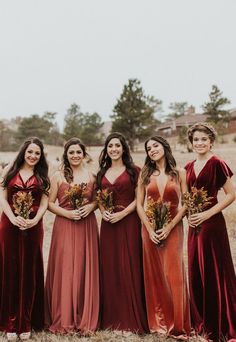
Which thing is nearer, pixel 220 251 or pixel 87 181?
pixel 220 251

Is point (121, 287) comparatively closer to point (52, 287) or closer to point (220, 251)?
point (52, 287)

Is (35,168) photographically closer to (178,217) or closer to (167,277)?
(178,217)

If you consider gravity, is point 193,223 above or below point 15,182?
below

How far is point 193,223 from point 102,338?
189 cm

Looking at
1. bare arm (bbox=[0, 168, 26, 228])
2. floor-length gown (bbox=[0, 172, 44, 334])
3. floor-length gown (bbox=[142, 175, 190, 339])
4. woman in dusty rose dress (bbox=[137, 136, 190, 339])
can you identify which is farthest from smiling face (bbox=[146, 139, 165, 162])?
bare arm (bbox=[0, 168, 26, 228])

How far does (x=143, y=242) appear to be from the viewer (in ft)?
17.9

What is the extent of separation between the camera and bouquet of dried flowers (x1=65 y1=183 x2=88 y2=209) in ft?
17.9

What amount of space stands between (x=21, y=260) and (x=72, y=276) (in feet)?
2.42

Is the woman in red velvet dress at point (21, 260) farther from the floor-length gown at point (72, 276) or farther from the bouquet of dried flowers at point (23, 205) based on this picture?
the floor-length gown at point (72, 276)

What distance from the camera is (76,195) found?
216 inches

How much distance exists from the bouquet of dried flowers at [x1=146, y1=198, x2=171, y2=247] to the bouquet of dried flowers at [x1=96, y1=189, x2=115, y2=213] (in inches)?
22.4

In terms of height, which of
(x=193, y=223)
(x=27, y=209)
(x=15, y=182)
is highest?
(x=15, y=182)

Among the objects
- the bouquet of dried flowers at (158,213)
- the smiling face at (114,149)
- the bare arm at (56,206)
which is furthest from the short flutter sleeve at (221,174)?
the bare arm at (56,206)

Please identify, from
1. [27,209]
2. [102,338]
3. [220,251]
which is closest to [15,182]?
[27,209]
